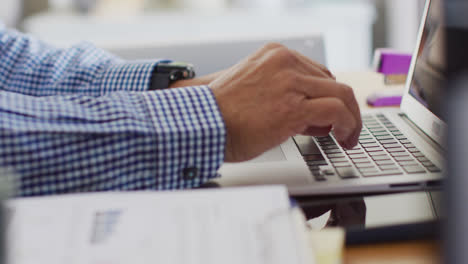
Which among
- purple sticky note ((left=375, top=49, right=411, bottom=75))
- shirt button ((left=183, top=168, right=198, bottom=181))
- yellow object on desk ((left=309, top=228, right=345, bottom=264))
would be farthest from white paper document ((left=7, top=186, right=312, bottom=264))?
purple sticky note ((left=375, top=49, right=411, bottom=75))

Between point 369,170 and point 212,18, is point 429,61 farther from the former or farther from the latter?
point 212,18

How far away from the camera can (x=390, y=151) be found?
62 cm

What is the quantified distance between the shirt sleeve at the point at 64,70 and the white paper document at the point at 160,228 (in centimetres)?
43

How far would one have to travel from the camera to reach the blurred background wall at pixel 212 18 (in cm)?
224

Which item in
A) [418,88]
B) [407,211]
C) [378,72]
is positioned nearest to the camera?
[407,211]

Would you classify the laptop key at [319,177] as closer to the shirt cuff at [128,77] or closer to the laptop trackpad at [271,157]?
the laptop trackpad at [271,157]

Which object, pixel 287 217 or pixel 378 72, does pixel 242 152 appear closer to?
pixel 287 217

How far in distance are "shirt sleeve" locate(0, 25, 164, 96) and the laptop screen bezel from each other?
43cm

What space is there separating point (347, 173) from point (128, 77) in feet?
1.35

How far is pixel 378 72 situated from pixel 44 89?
72cm

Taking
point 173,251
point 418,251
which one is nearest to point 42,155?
point 173,251

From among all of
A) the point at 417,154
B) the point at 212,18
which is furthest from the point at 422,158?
the point at 212,18

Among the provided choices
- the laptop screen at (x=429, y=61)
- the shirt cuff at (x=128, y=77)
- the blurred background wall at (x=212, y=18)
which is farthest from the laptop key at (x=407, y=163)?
the blurred background wall at (x=212, y=18)

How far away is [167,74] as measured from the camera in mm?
797
